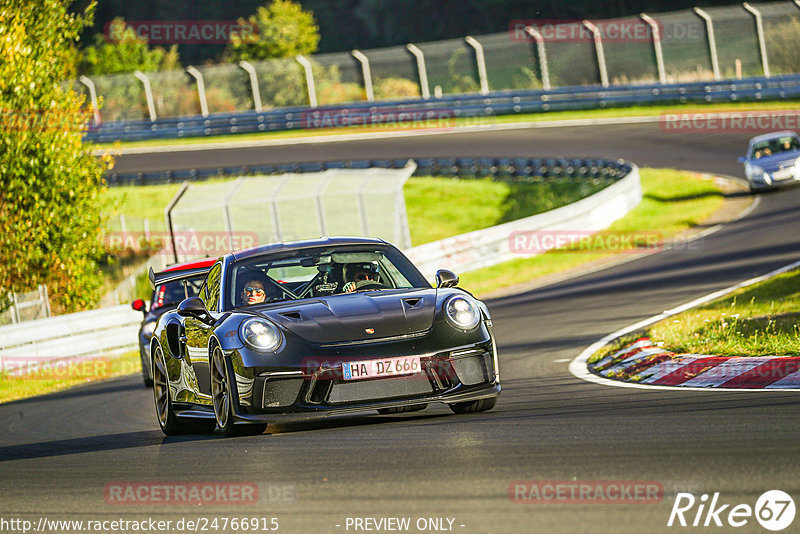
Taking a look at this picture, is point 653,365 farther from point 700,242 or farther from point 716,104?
point 716,104

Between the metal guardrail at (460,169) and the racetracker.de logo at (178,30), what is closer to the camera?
the metal guardrail at (460,169)

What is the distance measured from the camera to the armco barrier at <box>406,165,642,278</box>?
71.8ft

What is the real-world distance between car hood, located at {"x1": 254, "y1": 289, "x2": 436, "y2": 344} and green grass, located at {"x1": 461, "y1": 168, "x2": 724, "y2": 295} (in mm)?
12723

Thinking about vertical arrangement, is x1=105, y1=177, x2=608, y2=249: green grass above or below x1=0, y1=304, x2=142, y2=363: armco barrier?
below

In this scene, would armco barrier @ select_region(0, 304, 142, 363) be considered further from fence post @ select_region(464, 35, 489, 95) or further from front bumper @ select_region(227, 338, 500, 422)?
fence post @ select_region(464, 35, 489, 95)

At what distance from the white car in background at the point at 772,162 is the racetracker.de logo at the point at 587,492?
23.1 m

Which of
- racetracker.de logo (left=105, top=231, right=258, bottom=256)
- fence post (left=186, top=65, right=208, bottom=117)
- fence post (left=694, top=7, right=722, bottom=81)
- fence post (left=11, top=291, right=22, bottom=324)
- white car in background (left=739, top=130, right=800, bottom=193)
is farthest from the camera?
fence post (left=186, top=65, right=208, bottom=117)

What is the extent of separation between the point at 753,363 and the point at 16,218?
15425 mm

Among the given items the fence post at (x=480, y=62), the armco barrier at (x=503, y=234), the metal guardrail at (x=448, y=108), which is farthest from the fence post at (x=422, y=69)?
the armco barrier at (x=503, y=234)

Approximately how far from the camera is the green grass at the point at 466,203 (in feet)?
104

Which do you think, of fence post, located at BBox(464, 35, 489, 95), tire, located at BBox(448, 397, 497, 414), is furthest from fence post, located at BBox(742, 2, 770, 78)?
tire, located at BBox(448, 397, 497, 414)

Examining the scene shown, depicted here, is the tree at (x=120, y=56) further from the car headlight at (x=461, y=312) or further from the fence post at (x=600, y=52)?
the car headlight at (x=461, y=312)

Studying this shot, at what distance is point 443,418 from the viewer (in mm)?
7840

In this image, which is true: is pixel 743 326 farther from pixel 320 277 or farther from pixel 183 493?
pixel 183 493
